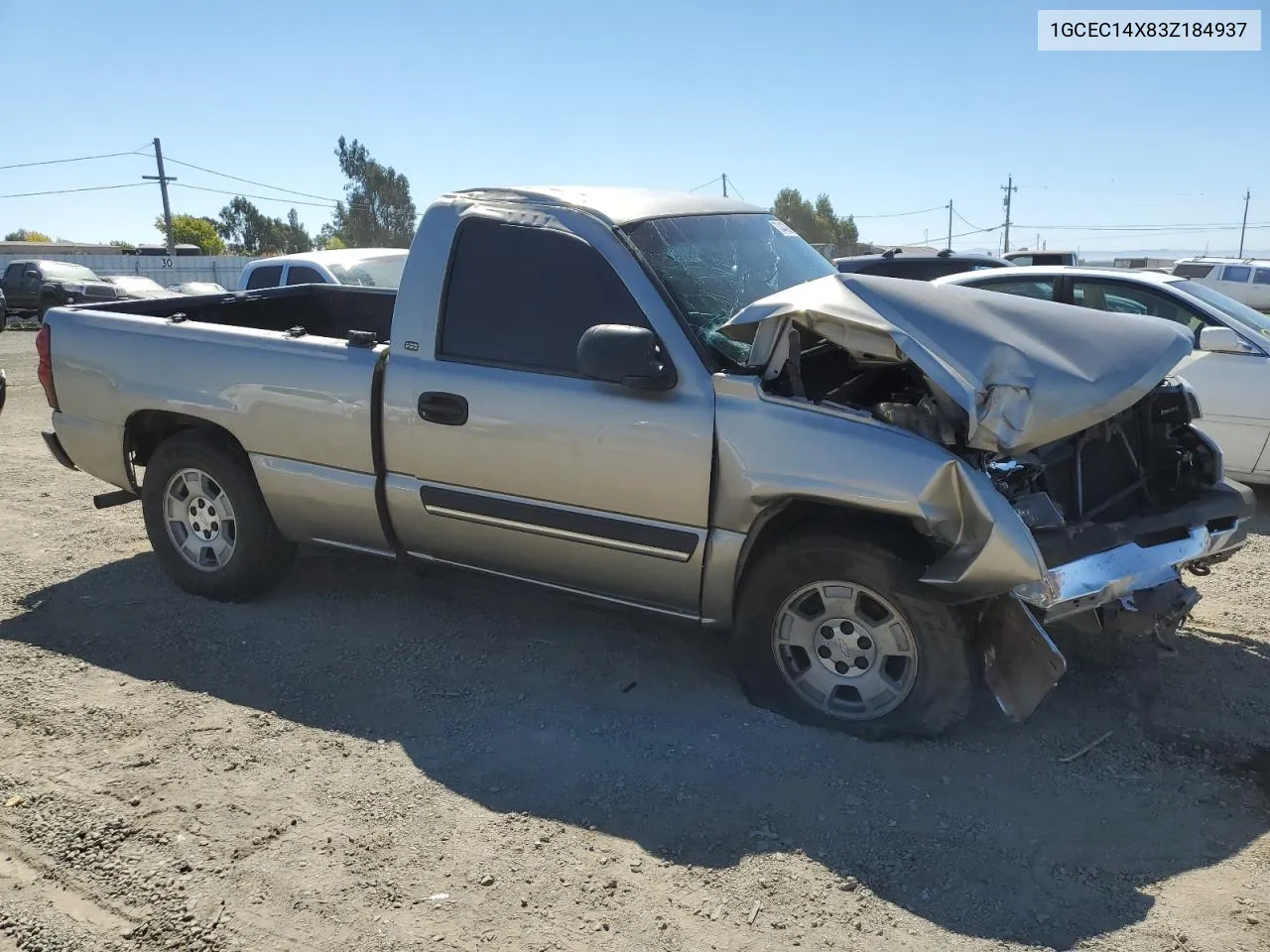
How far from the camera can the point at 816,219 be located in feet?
238

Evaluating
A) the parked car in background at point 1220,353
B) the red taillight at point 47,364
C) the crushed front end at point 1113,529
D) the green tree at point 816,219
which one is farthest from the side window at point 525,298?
the green tree at point 816,219

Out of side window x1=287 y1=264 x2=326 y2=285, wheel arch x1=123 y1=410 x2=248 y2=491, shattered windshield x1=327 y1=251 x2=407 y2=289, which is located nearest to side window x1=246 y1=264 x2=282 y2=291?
side window x1=287 y1=264 x2=326 y2=285

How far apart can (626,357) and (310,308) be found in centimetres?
367

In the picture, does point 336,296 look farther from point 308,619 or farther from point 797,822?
point 797,822

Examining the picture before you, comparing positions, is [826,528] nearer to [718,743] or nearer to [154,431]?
[718,743]

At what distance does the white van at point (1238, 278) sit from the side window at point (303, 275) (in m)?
21.9

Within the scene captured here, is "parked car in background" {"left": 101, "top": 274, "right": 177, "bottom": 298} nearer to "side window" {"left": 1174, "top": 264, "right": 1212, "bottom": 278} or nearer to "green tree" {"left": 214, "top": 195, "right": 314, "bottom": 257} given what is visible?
"side window" {"left": 1174, "top": 264, "right": 1212, "bottom": 278}

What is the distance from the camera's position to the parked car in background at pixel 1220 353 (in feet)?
20.9

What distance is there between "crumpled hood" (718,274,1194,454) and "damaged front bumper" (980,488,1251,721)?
509 mm

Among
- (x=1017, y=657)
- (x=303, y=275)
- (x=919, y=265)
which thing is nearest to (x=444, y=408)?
(x=1017, y=657)

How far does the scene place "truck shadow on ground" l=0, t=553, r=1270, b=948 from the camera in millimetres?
3006

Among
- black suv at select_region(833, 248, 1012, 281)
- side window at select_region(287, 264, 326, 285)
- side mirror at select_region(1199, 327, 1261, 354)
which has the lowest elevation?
side mirror at select_region(1199, 327, 1261, 354)

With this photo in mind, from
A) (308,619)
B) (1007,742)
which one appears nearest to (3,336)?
(308,619)

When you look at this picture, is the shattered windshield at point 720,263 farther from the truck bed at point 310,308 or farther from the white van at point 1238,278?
the white van at point 1238,278
